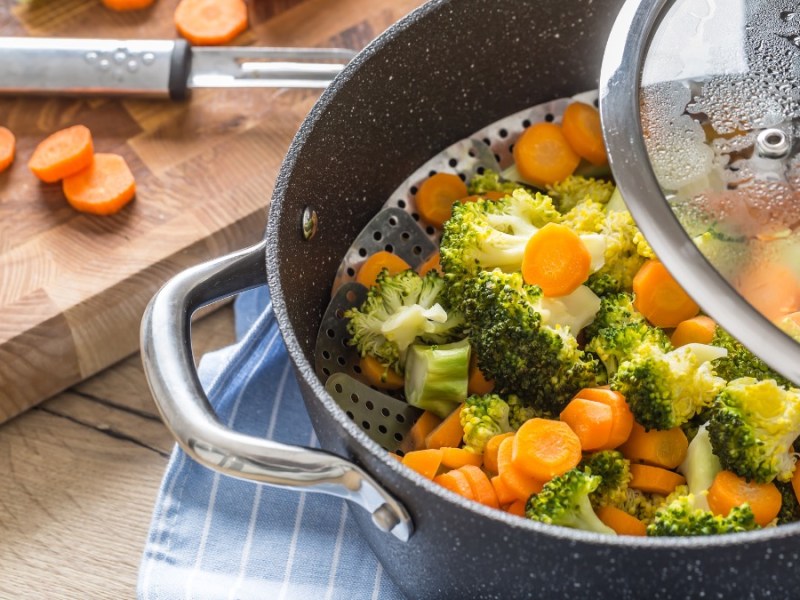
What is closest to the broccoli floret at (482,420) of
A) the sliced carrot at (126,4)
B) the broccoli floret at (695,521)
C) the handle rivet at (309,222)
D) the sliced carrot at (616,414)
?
the sliced carrot at (616,414)

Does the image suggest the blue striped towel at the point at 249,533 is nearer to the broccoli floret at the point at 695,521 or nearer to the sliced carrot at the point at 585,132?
the broccoli floret at the point at 695,521

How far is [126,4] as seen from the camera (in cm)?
217

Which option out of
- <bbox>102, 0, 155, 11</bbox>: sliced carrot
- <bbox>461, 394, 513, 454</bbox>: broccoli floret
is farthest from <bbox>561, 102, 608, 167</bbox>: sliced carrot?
<bbox>102, 0, 155, 11</bbox>: sliced carrot

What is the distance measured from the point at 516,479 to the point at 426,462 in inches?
4.7

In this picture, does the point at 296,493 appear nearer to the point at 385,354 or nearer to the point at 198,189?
the point at 385,354

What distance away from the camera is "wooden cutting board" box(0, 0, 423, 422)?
69.4 inches

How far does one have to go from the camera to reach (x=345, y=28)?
217 cm

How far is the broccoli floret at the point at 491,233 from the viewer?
58.1 inches

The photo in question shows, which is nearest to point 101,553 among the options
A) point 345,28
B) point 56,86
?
point 56,86

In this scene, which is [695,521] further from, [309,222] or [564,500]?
[309,222]

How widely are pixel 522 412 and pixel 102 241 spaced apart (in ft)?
2.86

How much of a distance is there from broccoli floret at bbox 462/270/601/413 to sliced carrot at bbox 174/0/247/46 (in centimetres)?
99

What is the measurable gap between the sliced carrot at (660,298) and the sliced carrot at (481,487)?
0.35 meters

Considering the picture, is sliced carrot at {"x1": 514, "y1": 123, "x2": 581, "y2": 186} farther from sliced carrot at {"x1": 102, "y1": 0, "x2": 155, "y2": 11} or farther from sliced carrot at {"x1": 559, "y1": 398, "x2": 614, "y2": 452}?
sliced carrot at {"x1": 102, "y1": 0, "x2": 155, "y2": 11}
